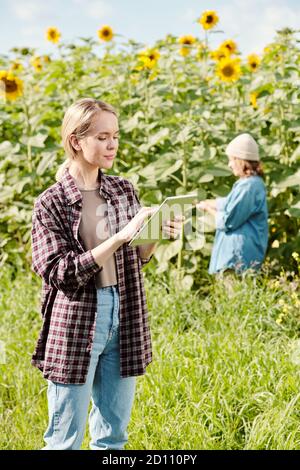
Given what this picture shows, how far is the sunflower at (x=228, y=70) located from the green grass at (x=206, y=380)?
1.81m

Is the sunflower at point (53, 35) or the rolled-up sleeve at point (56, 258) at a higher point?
the sunflower at point (53, 35)

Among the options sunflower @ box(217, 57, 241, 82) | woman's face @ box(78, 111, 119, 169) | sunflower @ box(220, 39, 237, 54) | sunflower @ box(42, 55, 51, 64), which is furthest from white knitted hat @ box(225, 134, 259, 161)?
sunflower @ box(42, 55, 51, 64)

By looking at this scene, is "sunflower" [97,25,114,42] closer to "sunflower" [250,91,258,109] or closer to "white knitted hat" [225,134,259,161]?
"sunflower" [250,91,258,109]

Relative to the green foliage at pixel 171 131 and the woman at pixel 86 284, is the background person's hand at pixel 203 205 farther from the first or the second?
the woman at pixel 86 284

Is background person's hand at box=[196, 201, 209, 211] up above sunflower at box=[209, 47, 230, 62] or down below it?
below

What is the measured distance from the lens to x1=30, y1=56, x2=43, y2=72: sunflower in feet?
24.4

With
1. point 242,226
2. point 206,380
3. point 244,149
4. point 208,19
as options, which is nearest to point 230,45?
point 208,19

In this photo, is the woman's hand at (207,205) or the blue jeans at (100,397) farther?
the woman's hand at (207,205)

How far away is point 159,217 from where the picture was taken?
2402 millimetres

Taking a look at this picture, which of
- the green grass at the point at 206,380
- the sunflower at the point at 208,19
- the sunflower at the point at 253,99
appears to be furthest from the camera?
the sunflower at the point at 208,19

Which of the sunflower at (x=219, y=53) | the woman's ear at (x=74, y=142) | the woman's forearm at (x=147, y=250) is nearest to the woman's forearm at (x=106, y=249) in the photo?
the woman's forearm at (x=147, y=250)

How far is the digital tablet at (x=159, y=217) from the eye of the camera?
7.82 feet

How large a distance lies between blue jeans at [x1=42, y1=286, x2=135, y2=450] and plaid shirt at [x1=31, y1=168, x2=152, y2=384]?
3cm
